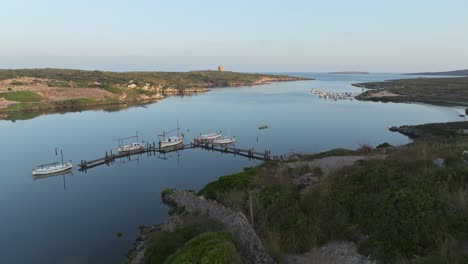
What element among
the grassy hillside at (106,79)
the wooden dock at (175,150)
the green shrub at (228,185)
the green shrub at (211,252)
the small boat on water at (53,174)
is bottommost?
the small boat on water at (53,174)

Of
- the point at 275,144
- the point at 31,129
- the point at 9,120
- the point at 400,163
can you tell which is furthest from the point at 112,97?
the point at 400,163

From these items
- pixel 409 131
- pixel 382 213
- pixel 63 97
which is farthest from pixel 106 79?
pixel 382 213

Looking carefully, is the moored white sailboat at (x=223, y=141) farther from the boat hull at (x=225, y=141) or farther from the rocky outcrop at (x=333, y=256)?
the rocky outcrop at (x=333, y=256)

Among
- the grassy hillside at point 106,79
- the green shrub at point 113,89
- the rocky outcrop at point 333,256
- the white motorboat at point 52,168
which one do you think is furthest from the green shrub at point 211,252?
the grassy hillside at point 106,79

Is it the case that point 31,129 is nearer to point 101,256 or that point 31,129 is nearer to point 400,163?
point 101,256

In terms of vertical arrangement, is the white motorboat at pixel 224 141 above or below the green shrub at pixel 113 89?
below

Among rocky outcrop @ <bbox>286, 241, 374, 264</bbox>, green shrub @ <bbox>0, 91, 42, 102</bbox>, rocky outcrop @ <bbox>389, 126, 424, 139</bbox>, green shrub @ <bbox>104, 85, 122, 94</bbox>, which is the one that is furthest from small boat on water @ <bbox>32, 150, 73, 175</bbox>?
green shrub @ <bbox>104, 85, 122, 94</bbox>

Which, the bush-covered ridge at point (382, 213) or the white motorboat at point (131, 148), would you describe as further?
the white motorboat at point (131, 148)

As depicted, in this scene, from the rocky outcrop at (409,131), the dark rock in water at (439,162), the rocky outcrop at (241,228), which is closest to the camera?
the rocky outcrop at (241,228)
